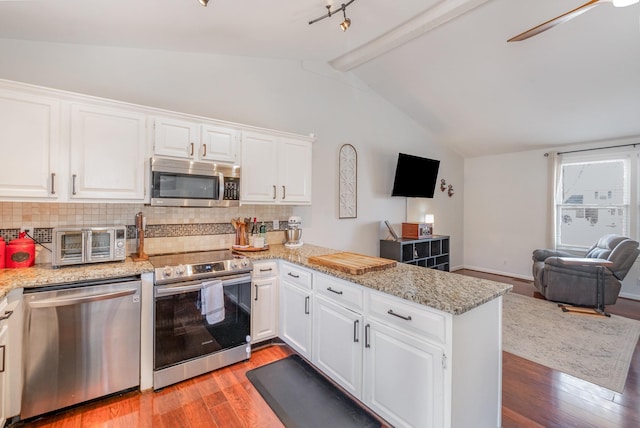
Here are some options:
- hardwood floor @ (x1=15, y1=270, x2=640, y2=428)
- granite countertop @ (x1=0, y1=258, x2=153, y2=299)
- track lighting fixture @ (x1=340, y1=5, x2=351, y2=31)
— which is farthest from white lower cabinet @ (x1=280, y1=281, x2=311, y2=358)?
track lighting fixture @ (x1=340, y1=5, x2=351, y2=31)

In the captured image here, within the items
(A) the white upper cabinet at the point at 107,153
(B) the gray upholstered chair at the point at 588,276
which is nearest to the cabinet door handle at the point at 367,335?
(A) the white upper cabinet at the point at 107,153

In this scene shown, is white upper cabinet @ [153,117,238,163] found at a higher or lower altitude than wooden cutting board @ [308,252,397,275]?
higher

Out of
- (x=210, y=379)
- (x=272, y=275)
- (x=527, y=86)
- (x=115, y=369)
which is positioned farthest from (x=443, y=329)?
(x=527, y=86)

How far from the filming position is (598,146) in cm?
486

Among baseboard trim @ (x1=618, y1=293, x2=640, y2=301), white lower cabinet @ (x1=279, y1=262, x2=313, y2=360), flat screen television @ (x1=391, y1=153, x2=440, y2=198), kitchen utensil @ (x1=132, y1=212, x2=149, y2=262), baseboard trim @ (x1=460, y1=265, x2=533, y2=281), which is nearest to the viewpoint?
white lower cabinet @ (x1=279, y1=262, x2=313, y2=360)

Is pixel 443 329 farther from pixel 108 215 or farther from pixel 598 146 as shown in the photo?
pixel 598 146

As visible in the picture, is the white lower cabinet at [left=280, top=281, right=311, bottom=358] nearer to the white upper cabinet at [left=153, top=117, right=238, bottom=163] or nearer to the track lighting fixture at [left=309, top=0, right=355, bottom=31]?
the white upper cabinet at [left=153, top=117, right=238, bottom=163]

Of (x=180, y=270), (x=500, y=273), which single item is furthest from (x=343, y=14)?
(x=500, y=273)

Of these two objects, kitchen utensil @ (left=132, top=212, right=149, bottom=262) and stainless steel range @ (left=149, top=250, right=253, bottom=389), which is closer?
stainless steel range @ (left=149, top=250, right=253, bottom=389)

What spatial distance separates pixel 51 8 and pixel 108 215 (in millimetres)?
1520

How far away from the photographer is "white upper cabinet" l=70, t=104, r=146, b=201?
2.18m

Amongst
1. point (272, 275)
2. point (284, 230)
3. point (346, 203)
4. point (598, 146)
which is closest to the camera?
point (272, 275)

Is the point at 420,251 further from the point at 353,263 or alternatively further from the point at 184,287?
the point at 184,287

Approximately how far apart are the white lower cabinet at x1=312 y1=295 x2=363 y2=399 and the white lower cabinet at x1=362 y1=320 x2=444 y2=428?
0.27 ft
